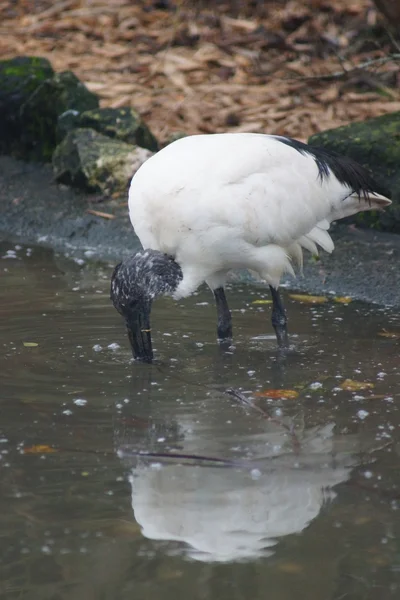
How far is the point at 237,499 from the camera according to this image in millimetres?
4238

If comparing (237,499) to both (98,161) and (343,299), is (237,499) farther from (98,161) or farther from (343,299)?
(98,161)

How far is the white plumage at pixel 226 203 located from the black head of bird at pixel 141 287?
9cm

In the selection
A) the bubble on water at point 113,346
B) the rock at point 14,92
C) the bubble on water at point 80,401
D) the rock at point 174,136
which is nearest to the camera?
the bubble on water at point 80,401

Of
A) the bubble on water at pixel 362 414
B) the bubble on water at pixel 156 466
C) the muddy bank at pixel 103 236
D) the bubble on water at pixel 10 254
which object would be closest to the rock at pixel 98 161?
the muddy bank at pixel 103 236

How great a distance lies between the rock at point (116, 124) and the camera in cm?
1027

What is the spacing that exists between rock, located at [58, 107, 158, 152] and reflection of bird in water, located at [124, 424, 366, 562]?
5.98m

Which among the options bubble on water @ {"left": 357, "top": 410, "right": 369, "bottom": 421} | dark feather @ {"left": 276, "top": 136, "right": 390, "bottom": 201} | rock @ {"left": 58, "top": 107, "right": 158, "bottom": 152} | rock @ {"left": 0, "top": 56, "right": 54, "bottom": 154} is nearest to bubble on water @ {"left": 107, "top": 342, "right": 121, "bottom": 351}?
dark feather @ {"left": 276, "top": 136, "right": 390, "bottom": 201}

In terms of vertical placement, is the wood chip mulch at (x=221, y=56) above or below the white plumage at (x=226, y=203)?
below

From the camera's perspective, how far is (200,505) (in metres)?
4.19

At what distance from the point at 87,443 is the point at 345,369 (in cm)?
179

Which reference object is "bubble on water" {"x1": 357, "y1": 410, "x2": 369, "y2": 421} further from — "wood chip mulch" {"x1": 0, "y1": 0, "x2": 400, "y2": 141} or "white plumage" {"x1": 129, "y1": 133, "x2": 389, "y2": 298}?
"wood chip mulch" {"x1": 0, "y1": 0, "x2": 400, "y2": 141}

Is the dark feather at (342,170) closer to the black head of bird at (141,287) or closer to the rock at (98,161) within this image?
the black head of bird at (141,287)

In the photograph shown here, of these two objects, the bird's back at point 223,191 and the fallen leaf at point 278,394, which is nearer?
the fallen leaf at point 278,394

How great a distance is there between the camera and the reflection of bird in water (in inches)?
155
